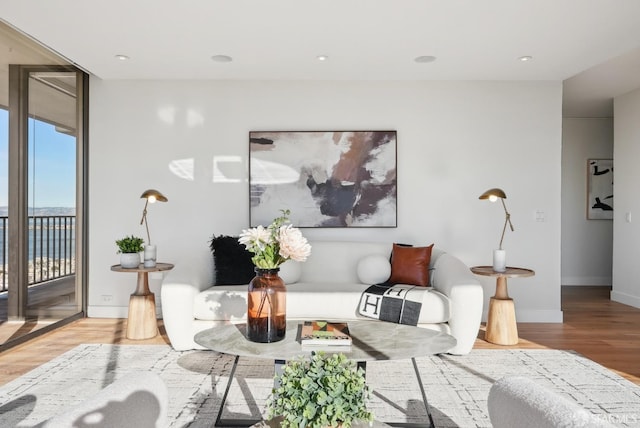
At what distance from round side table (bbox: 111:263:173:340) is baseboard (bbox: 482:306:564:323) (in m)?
3.27

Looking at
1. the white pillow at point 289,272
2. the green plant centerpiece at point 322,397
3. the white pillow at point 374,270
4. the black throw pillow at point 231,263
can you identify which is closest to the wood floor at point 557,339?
the black throw pillow at point 231,263

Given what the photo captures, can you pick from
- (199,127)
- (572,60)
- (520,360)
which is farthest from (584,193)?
(199,127)

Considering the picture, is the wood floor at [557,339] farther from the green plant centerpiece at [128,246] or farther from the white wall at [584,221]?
the white wall at [584,221]

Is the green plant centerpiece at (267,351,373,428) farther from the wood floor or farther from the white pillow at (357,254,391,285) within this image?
the white pillow at (357,254,391,285)

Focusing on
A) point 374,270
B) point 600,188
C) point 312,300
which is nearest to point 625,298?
point 600,188

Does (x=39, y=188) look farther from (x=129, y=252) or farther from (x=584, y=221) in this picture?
(x=584, y=221)

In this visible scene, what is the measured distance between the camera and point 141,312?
3.83m

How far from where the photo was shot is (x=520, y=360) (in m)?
3.29

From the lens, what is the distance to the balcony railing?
3697 mm

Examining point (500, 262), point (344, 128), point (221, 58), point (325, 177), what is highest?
point (221, 58)

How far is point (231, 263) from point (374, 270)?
1.28 m

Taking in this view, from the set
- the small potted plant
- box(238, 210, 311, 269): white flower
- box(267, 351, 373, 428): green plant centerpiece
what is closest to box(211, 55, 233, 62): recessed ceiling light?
the small potted plant

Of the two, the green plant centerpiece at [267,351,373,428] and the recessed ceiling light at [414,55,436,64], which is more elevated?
the recessed ceiling light at [414,55,436,64]

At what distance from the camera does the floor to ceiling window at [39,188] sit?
12.1 feet
